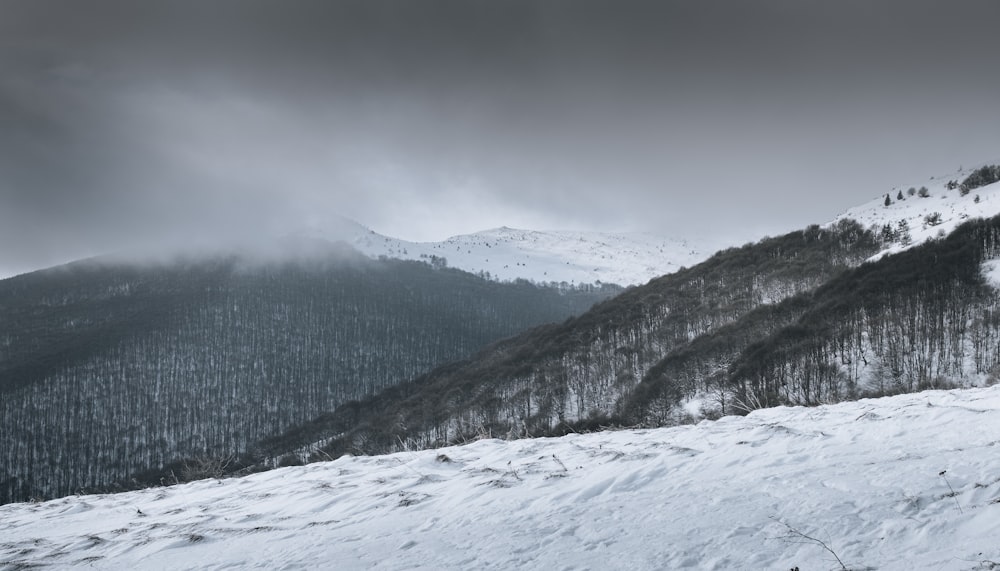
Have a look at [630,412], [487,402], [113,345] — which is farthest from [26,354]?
[630,412]

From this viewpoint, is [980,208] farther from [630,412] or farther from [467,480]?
[467,480]

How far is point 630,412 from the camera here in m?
36.9

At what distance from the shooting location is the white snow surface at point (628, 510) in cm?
348

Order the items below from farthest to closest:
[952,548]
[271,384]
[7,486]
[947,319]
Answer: [271,384], [7,486], [947,319], [952,548]

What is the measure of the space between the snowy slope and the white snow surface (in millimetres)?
37512

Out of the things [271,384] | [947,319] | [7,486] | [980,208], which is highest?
[980,208]

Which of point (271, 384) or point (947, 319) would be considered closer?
point (947, 319)

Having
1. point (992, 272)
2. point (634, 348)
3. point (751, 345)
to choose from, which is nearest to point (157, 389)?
point (634, 348)

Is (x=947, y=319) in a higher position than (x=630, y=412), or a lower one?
higher

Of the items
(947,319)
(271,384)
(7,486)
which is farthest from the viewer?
(271,384)

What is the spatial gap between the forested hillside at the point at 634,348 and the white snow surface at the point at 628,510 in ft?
91.8

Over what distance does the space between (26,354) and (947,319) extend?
252m

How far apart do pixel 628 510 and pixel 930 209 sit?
5228 cm

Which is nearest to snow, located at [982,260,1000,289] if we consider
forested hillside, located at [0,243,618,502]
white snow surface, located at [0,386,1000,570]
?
white snow surface, located at [0,386,1000,570]
